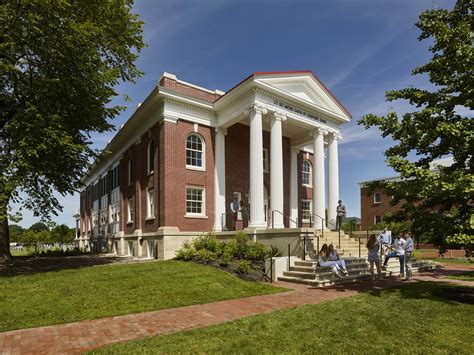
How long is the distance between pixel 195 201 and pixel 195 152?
109 inches

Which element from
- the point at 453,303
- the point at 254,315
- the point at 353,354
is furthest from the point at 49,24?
the point at 453,303

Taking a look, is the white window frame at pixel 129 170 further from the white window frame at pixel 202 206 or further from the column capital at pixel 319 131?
the column capital at pixel 319 131

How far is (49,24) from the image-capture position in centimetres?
1268

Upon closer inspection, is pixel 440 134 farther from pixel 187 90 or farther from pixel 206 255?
pixel 187 90

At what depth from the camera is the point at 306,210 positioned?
83.4 feet

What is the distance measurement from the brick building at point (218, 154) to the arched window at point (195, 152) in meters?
0.06

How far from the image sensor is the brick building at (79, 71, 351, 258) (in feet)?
57.6

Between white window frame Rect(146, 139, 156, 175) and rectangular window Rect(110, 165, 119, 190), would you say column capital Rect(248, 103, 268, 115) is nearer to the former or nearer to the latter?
white window frame Rect(146, 139, 156, 175)

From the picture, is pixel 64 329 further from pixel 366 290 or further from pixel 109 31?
pixel 109 31

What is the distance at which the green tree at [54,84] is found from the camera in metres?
12.7

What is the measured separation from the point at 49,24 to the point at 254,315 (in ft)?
41.0

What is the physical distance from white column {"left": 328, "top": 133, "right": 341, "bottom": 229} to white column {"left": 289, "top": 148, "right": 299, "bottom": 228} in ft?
10.4

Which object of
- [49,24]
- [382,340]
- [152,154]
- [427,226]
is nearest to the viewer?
[382,340]

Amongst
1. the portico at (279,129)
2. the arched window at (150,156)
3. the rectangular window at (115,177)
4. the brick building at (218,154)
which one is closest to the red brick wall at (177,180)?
the brick building at (218,154)
